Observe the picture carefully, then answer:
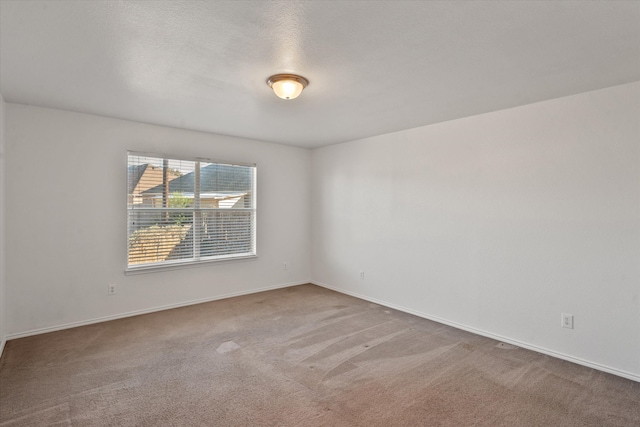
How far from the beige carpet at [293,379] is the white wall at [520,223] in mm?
334

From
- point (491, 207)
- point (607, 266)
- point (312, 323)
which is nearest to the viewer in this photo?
point (607, 266)

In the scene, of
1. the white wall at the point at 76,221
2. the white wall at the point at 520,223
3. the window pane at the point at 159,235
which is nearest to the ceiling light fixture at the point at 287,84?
the white wall at the point at 76,221

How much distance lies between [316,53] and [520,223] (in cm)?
267

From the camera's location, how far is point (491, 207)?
356cm

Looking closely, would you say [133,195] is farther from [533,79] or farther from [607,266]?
[607,266]

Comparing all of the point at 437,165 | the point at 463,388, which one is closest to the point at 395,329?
the point at 463,388

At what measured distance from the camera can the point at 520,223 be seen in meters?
3.34

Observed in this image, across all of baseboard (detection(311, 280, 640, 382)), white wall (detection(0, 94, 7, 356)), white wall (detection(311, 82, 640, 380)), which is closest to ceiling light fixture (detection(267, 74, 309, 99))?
white wall (detection(311, 82, 640, 380))

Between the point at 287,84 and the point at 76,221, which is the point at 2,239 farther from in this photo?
the point at 287,84

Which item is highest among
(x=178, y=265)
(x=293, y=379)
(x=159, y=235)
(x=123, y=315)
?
(x=159, y=235)

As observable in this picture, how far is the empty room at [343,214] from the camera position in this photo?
208 centimetres

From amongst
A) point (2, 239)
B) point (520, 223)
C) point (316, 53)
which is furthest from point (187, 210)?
point (520, 223)

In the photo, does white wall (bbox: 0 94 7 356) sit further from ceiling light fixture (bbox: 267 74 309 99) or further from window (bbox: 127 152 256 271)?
ceiling light fixture (bbox: 267 74 309 99)

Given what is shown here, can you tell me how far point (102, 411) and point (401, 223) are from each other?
368cm
